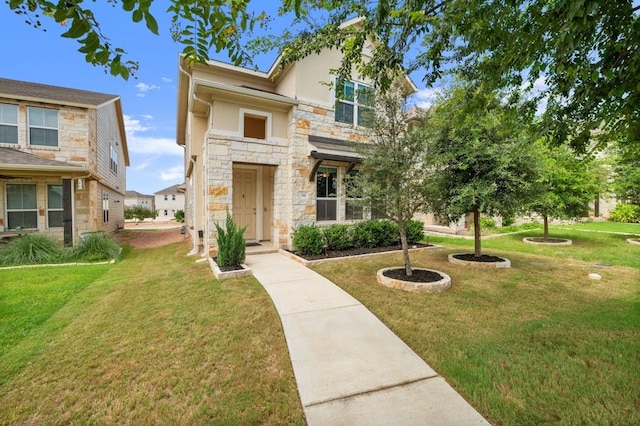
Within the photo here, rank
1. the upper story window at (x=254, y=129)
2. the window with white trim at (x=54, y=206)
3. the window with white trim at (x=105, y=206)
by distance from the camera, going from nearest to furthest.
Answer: the window with white trim at (x=54, y=206) < the upper story window at (x=254, y=129) < the window with white trim at (x=105, y=206)

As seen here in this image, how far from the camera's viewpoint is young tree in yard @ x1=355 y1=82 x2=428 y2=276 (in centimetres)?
547

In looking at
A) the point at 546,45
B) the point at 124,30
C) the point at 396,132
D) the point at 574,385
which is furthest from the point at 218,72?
the point at 574,385

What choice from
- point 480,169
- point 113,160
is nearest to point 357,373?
point 480,169

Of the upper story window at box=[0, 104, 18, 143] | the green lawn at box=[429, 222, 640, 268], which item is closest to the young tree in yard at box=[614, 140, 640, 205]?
the green lawn at box=[429, 222, 640, 268]

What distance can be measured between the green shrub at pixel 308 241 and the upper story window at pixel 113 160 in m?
14.6

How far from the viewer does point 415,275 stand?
5754 millimetres

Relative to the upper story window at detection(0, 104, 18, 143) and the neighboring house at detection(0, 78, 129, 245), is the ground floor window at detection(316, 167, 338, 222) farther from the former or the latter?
the upper story window at detection(0, 104, 18, 143)

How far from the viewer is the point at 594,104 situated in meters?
2.88

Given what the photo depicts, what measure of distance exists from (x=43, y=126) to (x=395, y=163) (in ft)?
44.3

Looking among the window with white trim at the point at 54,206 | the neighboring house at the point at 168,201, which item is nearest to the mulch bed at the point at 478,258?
the window with white trim at the point at 54,206

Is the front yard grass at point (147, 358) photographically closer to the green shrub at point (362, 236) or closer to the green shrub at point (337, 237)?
the green shrub at point (337, 237)

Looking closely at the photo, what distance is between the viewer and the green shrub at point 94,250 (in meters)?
8.31

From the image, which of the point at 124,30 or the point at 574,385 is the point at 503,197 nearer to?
the point at 574,385

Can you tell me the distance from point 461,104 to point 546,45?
4.10ft
